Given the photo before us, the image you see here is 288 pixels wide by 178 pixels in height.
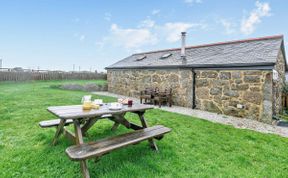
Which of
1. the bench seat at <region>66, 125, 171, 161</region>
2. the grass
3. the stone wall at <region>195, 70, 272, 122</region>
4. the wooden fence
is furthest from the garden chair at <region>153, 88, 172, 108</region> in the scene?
the wooden fence

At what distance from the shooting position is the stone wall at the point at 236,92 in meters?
5.62

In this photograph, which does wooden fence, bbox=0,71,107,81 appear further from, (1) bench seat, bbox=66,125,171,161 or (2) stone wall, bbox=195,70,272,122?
(1) bench seat, bbox=66,125,171,161

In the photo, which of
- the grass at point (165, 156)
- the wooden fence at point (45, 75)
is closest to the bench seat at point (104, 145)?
the grass at point (165, 156)

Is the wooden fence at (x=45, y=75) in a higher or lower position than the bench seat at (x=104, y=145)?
higher

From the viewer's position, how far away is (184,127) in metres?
4.71

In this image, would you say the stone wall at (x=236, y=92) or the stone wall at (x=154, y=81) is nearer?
the stone wall at (x=236, y=92)

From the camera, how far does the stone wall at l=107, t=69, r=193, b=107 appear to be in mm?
7965

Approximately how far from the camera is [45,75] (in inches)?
669

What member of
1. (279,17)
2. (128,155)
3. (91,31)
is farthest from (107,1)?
(128,155)

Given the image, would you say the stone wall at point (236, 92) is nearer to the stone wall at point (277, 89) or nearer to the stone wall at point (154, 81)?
the stone wall at point (154, 81)

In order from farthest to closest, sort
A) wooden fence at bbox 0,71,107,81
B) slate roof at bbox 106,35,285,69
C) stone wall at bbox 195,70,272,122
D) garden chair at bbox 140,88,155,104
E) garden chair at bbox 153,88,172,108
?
wooden fence at bbox 0,71,107,81 → garden chair at bbox 140,88,155,104 → garden chair at bbox 153,88,172,108 → slate roof at bbox 106,35,285,69 → stone wall at bbox 195,70,272,122

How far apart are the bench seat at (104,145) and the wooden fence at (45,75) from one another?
658 inches

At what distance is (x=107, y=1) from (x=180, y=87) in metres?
8.17

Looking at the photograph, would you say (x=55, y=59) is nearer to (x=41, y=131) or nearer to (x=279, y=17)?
(x=41, y=131)
